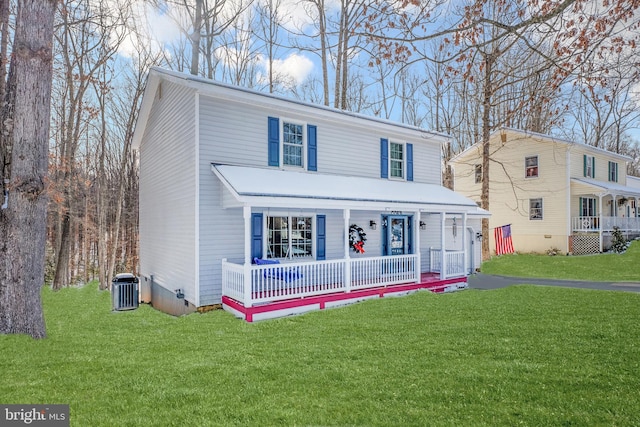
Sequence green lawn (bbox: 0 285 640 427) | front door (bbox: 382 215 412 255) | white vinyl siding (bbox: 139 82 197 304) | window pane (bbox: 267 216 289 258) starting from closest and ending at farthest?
green lawn (bbox: 0 285 640 427) < white vinyl siding (bbox: 139 82 197 304) < window pane (bbox: 267 216 289 258) < front door (bbox: 382 215 412 255)

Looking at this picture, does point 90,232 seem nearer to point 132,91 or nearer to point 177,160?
point 132,91

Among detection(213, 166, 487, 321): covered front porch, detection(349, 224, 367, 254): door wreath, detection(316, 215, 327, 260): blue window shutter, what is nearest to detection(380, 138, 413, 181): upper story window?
detection(213, 166, 487, 321): covered front porch

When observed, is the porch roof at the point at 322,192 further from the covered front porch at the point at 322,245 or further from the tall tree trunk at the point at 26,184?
the tall tree trunk at the point at 26,184

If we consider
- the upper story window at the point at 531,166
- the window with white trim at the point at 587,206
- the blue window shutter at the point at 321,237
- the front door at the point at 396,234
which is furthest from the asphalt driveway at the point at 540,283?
the window with white trim at the point at 587,206

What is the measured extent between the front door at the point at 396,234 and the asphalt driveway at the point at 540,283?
282 cm

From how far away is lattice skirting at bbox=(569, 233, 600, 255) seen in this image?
69.9 ft

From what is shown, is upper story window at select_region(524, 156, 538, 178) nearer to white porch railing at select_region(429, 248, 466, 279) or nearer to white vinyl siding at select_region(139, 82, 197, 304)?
white porch railing at select_region(429, 248, 466, 279)

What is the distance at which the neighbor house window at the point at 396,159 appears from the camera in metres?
13.8

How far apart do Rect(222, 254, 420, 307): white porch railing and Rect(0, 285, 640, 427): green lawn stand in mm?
873

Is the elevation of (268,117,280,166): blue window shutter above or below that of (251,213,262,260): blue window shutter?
above

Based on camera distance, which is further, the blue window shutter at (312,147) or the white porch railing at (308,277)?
the blue window shutter at (312,147)

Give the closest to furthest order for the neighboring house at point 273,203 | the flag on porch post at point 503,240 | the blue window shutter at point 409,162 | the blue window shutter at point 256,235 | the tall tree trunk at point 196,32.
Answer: the neighboring house at point 273,203
the blue window shutter at point 256,235
the blue window shutter at point 409,162
the tall tree trunk at point 196,32
the flag on porch post at point 503,240

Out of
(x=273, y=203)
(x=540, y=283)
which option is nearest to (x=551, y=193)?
(x=540, y=283)

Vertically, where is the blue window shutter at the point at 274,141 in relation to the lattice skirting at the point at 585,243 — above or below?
above
